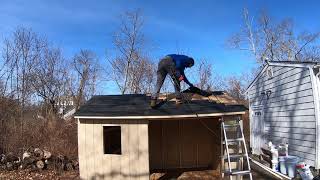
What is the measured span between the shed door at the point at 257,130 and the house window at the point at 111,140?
6626 millimetres

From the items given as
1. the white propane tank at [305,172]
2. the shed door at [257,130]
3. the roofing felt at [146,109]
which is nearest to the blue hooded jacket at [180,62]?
the roofing felt at [146,109]

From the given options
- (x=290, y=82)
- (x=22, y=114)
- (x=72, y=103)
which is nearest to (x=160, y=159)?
(x=290, y=82)

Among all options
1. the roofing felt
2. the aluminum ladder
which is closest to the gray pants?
the roofing felt

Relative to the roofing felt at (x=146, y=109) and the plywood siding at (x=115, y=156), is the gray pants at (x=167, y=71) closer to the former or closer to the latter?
the roofing felt at (x=146, y=109)

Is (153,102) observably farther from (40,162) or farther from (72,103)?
(72,103)

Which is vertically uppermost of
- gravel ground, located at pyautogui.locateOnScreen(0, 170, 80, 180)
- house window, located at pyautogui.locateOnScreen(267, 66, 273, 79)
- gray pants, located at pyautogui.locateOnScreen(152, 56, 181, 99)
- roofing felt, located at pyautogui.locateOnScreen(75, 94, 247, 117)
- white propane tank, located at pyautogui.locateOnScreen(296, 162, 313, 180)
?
house window, located at pyautogui.locateOnScreen(267, 66, 273, 79)

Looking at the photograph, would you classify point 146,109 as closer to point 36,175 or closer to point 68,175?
point 68,175

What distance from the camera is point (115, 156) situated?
10008 mm

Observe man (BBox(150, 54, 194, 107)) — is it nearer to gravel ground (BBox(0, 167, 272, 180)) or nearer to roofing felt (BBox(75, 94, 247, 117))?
roofing felt (BBox(75, 94, 247, 117))

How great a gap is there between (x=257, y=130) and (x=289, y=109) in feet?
11.6

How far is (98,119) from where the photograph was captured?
400 inches

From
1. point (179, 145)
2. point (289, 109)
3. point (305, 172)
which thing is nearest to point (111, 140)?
point (179, 145)

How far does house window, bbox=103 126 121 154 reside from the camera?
414 inches

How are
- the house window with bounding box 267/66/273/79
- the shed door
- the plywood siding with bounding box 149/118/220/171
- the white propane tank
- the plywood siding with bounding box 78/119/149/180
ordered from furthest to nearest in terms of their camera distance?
the shed door, the house window with bounding box 267/66/273/79, the plywood siding with bounding box 149/118/220/171, the plywood siding with bounding box 78/119/149/180, the white propane tank
